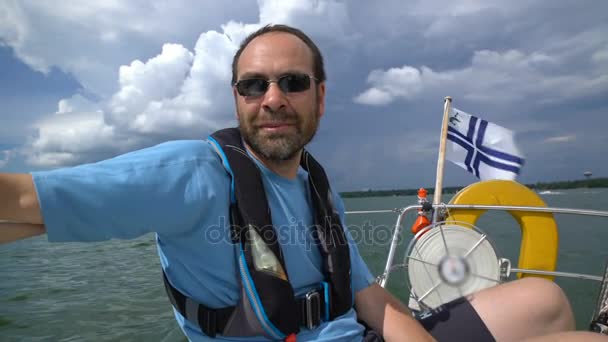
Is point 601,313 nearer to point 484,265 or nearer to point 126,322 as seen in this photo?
point 484,265

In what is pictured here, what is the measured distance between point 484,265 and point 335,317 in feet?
6.07

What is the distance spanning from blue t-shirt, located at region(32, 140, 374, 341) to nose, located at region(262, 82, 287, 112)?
0.22 m

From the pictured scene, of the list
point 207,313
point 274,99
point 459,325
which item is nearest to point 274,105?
point 274,99

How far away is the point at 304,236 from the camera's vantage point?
1218mm

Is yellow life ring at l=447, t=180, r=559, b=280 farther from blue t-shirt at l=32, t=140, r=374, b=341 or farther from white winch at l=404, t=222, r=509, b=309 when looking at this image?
blue t-shirt at l=32, t=140, r=374, b=341

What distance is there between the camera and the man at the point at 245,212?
73 cm

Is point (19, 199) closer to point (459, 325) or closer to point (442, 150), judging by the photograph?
point (459, 325)

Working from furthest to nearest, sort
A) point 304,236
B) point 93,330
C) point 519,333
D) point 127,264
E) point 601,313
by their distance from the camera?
point 127,264, point 93,330, point 601,313, point 519,333, point 304,236

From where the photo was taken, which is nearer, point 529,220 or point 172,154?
point 172,154

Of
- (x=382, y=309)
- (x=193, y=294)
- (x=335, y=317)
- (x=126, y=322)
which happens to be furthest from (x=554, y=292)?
(x=126, y=322)

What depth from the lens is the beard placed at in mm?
1178

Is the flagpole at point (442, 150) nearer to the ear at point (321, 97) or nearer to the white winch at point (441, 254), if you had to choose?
the white winch at point (441, 254)

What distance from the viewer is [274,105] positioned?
3.78 ft

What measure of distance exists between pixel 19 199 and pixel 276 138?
0.72 metres
